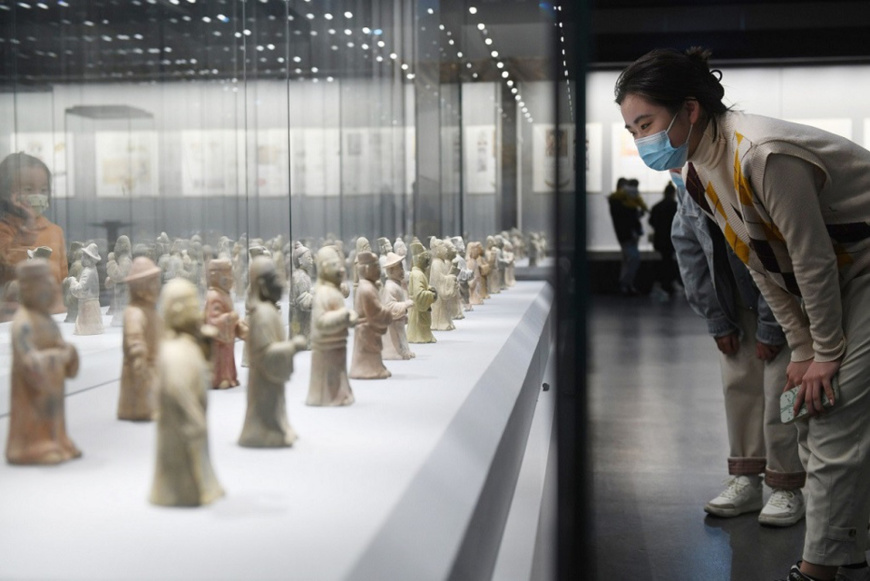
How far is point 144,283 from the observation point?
194 cm

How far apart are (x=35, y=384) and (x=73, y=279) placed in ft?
3.04

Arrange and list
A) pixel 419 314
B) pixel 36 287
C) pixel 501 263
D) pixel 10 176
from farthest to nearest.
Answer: pixel 501 263
pixel 419 314
pixel 10 176
pixel 36 287

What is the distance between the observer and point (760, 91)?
13555mm

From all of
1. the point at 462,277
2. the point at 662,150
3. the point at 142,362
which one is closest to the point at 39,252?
the point at 142,362

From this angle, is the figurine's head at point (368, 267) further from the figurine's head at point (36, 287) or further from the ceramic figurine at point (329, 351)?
the figurine's head at point (36, 287)

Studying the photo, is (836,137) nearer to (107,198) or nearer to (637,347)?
(107,198)

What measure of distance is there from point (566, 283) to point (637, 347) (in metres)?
7.65

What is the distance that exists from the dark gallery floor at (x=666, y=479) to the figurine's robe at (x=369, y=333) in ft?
2.10

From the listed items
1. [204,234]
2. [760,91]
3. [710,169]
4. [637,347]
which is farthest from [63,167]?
[760,91]

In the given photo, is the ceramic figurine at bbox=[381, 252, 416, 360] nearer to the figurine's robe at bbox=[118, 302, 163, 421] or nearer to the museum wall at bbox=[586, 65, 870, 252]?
the figurine's robe at bbox=[118, 302, 163, 421]

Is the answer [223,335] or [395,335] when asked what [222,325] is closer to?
[223,335]

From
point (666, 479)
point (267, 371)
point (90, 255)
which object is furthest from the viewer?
point (666, 479)

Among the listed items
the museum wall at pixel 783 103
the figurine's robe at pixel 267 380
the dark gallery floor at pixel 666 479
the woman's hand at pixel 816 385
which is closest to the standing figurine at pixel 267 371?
the figurine's robe at pixel 267 380

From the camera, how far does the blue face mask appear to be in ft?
8.01
